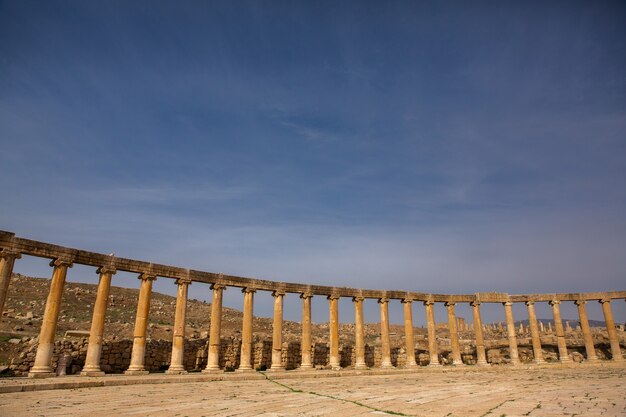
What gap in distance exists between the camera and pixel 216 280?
2600 centimetres

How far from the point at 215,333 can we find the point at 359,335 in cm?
1084

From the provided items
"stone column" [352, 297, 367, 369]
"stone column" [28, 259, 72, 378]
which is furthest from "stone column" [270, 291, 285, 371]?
"stone column" [28, 259, 72, 378]

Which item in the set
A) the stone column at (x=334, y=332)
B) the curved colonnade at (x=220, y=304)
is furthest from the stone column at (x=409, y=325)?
the stone column at (x=334, y=332)

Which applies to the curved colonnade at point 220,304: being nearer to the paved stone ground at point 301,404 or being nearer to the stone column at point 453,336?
the stone column at point 453,336

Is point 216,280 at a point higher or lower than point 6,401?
higher

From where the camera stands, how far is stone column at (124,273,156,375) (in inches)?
851

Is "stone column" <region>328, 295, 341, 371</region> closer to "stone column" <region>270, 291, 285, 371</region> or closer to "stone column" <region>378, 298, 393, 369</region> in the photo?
"stone column" <region>378, 298, 393, 369</region>

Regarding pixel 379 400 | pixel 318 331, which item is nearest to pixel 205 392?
pixel 379 400

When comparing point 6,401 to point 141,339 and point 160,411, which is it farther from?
point 141,339

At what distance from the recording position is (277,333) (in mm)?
27453

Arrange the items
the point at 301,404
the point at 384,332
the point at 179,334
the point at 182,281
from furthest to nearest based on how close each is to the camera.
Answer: the point at 384,332, the point at 182,281, the point at 179,334, the point at 301,404

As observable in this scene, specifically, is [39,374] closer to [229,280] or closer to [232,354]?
[229,280]

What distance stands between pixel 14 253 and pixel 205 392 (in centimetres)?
1107

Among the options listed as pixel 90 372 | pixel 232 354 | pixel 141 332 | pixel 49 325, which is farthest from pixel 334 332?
pixel 49 325
